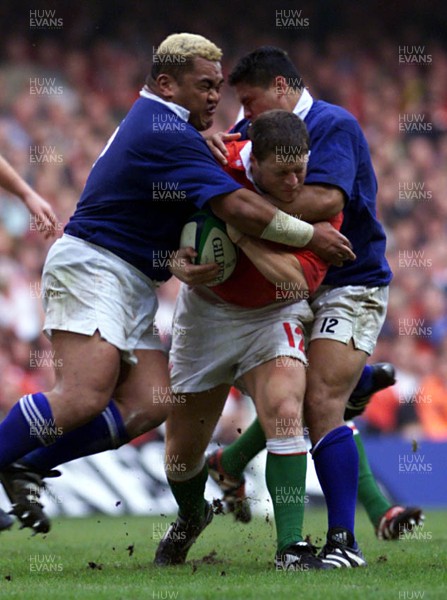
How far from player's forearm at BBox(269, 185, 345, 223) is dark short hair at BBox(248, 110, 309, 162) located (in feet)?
0.70

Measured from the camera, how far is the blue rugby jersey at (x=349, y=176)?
17.5 ft

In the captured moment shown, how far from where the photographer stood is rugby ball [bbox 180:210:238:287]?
5.25 metres

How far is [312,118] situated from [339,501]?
6.02ft

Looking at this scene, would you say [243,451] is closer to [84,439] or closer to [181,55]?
[84,439]

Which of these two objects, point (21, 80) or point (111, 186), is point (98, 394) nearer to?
point (111, 186)

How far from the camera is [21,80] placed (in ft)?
47.1

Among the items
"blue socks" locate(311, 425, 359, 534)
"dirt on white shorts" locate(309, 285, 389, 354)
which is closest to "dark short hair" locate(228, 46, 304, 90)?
"dirt on white shorts" locate(309, 285, 389, 354)

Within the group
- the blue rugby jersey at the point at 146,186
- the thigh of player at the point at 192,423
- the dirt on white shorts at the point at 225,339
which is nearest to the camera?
the blue rugby jersey at the point at 146,186

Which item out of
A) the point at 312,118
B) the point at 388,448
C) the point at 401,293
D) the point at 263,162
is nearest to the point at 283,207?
the point at 263,162

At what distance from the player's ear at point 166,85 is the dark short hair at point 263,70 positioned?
37 cm

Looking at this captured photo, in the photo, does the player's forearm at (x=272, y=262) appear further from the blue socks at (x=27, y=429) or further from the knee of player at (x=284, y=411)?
the blue socks at (x=27, y=429)

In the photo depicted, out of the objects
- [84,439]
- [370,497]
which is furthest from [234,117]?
[84,439]

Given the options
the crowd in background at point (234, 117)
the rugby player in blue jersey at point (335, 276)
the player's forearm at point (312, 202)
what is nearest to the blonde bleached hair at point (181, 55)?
the rugby player in blue jersey at point (335, 276)

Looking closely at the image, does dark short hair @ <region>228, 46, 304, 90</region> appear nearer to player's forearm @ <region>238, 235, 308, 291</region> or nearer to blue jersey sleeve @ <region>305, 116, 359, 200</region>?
blue jersey sleeve @ <region>305, 116, 359, 200</region>
